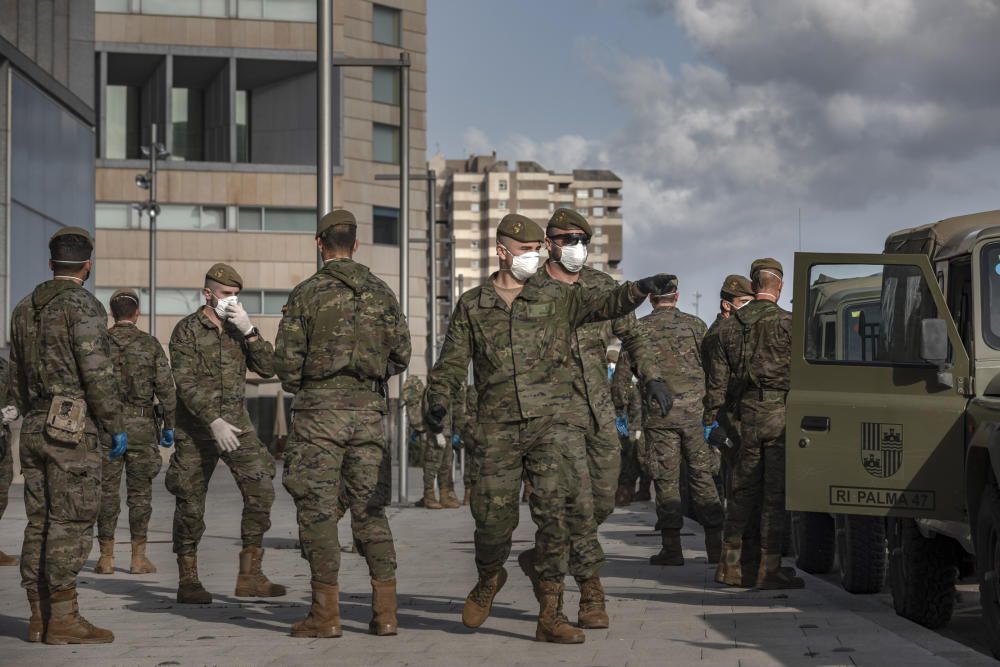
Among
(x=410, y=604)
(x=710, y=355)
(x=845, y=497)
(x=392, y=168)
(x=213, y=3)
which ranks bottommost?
(x=410, y=604)

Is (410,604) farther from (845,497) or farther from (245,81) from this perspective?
(245,81)

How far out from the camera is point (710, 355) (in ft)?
38.0

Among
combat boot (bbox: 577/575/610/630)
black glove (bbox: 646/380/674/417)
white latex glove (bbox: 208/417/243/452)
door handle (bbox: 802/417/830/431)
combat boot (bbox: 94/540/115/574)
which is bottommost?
combat boot (bbox: 94/540/115/574)

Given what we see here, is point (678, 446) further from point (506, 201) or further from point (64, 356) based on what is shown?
point (506, 201)

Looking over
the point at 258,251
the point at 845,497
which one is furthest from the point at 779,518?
the point at 258,251

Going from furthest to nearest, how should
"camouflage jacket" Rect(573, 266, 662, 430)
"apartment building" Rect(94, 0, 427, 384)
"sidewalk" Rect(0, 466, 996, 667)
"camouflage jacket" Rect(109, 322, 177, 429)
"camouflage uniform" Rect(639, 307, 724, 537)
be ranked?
1. "apartment building" Rect(94, 0, 427, 384)
2. "camouflage uniform" Rect(639, 307, 724, 537)
3. "camouflage jacket" Rect(109, 322, 177, 429)
4. "camouflage jacket" Rect(573, 266, 662, 430)
5. "sidewalk" Rect(0, 466, 996, 667)

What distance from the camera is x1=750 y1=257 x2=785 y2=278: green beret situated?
11.6m

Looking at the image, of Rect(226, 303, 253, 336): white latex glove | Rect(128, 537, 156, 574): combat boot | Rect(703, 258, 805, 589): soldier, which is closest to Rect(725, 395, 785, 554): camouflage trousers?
Rect(703, 258, 805, 589): soldier

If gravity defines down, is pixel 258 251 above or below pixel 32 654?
above

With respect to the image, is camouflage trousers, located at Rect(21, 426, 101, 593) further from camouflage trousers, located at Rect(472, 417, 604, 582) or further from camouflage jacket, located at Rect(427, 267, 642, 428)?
camouflage trousers, located at Rect(472, 417, 604, 582)

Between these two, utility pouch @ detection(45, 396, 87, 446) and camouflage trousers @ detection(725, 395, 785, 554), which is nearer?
utility pouch @ detection(45, 396, 87, 446)

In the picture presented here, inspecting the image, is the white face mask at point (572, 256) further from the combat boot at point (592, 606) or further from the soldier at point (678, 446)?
the soldier at point (678, 446)

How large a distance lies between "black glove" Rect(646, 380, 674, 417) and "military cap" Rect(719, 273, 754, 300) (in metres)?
4.15

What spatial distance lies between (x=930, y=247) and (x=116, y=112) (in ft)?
173
